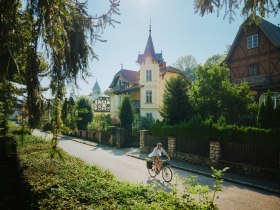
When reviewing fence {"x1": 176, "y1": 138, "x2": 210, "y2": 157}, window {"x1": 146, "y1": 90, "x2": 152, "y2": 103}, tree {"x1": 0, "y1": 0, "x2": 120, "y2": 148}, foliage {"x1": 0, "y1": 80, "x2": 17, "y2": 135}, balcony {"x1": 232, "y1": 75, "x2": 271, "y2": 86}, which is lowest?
fence {"x1": 176, "y1": 138, "x2": 210, "y2": 157}

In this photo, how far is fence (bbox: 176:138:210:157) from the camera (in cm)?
1678

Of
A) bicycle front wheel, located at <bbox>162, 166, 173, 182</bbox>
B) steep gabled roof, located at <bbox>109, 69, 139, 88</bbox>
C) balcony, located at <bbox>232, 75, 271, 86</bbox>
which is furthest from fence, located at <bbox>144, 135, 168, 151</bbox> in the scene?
steep gabled roof, located at <bbox>109, 69, 139, 88</bbox>

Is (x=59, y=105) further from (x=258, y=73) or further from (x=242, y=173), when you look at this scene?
(x=258, y=73)

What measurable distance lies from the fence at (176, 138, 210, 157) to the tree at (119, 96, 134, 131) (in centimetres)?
1122

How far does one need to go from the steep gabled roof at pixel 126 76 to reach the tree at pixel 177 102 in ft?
77.1

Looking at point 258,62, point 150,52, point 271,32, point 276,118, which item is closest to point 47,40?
point 276,118

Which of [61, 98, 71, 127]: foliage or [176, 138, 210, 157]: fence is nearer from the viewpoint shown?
[61, 98, 71, 127]: foliage

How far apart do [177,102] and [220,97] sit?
3.38 meters

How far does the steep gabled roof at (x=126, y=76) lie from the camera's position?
44.8m

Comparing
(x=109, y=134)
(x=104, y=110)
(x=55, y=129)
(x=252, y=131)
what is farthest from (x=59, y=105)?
(x=104, y=110)

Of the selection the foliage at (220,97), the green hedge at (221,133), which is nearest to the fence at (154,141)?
the green hedge at (221,133)

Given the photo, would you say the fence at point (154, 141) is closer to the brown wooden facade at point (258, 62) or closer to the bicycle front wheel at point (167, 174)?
the bicycle front wheel at point (167, 174)

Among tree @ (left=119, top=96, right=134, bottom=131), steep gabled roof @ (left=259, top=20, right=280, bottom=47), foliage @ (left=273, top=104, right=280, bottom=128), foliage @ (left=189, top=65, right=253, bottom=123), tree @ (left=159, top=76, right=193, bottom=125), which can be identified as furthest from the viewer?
tree @ (left=119, top=96, right=134, bottom=131)

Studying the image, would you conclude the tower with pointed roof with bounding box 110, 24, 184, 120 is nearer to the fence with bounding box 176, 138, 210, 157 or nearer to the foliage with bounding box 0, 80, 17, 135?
the fence with bounding box 176, 138, 210, 157
